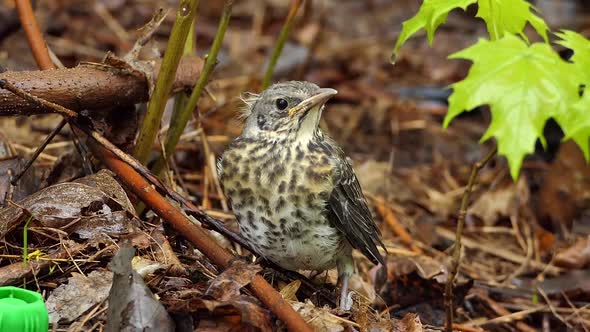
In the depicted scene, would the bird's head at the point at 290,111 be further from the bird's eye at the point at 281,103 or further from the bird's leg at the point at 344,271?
the bird's leg at the point at 344,271

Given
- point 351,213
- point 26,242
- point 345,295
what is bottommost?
point 345,295

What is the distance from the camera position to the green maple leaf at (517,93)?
8.51 feet

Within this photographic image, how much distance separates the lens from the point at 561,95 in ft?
8.73

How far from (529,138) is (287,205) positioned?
130 centimetres

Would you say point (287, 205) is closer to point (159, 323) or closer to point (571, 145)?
point (159, 323)

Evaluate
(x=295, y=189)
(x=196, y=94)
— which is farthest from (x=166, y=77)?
(x=295, y=189)

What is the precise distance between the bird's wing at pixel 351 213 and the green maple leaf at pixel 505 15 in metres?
0.94

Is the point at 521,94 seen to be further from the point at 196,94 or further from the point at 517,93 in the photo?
the point at 196,94

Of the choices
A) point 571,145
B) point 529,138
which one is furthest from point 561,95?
point 571,145

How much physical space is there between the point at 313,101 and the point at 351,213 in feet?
1.67

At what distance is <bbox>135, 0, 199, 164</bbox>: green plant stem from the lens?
12.1 feet

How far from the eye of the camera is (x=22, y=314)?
273 centimetres

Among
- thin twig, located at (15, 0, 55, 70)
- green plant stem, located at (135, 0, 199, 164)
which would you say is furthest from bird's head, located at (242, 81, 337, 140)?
thin twig, located at (15, 0, 55, 70)

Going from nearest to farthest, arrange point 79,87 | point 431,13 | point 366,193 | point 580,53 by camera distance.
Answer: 1. point 580,53
2. point 431,13
3. point 79,87
4. point 366,193
